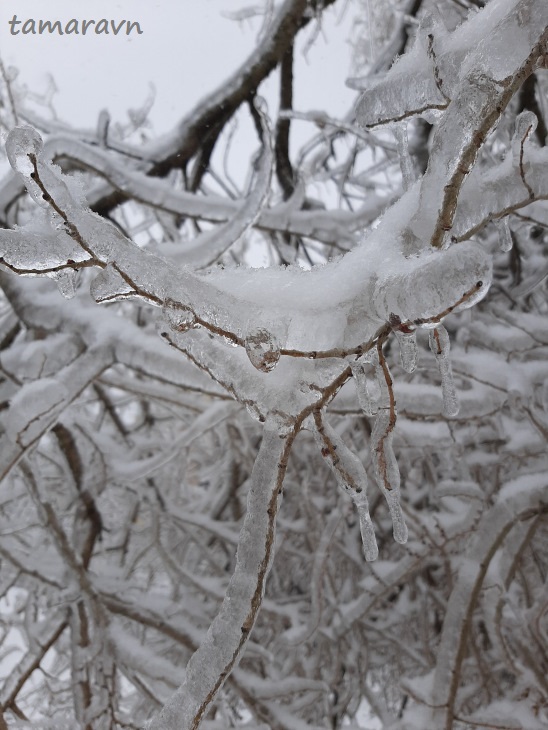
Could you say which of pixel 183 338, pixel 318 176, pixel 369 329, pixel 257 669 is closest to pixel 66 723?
pixel 257 669

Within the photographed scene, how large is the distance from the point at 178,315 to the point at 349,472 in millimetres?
319

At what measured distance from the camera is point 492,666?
10.3 ft

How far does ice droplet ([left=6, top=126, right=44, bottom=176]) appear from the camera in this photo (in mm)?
632

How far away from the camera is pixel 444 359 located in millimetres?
814

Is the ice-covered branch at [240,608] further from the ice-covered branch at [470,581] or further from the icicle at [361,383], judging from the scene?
the ice-covered branch at [470,581]

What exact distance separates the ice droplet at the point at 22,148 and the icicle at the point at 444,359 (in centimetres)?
50

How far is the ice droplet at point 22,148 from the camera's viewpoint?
632 millimetres

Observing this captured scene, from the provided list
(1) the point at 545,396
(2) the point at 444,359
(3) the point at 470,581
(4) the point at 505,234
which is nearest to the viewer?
(2) the point at 444,359

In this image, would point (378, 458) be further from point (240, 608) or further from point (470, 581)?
point (470, 581)

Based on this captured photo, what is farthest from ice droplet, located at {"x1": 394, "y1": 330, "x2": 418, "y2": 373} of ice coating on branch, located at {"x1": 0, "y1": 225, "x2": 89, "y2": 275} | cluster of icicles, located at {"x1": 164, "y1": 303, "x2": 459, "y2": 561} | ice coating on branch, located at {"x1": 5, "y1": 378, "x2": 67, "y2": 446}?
ice coating on branch, located at {"x1": 5, "y1": 378, "x2": 67, "y2": 446}

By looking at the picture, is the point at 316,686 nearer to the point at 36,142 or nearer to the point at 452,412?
the point at 452,412

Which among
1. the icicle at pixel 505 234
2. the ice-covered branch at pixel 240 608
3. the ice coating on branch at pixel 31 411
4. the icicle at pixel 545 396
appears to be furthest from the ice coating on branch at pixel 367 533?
the icicle at pixel 545 396

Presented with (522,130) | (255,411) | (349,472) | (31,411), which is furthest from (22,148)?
(31,411)

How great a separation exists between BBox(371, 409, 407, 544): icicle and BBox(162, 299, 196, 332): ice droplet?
0.98 feet
